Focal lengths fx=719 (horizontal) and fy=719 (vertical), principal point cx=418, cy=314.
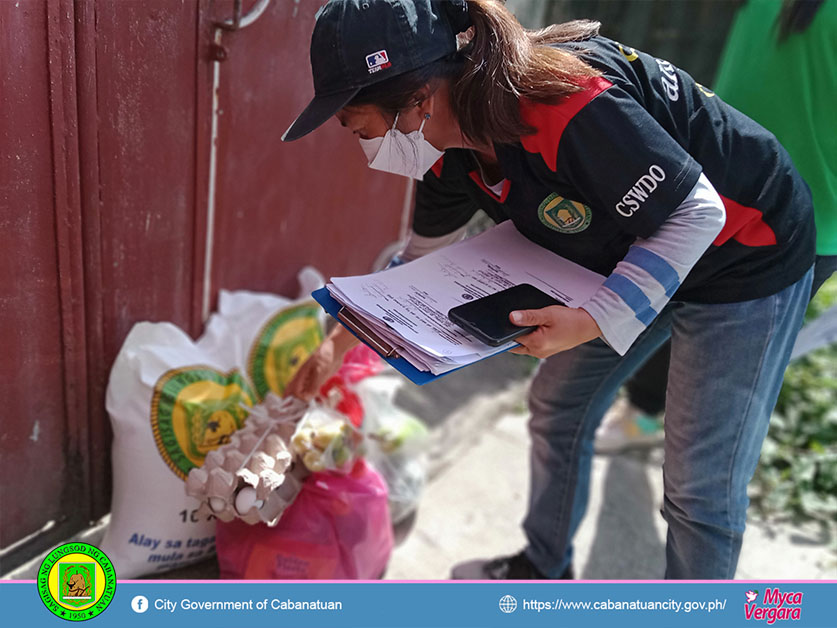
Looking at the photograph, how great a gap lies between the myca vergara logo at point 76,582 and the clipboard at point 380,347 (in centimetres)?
73

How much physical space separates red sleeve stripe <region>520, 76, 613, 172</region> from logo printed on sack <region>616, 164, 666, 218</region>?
14 cm

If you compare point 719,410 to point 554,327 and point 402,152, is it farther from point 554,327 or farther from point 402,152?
point 402,152

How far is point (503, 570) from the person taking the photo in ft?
7.01

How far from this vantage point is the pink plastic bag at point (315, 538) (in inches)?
71.9

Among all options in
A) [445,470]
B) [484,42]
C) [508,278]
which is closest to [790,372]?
[445,470]

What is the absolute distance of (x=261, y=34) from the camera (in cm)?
198

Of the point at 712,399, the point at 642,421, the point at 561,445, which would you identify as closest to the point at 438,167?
the point at 712,399

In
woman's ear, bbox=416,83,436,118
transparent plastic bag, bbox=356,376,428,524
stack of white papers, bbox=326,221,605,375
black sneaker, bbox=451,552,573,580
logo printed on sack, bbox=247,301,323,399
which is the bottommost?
black sneaker, bbox=451,552,573,580

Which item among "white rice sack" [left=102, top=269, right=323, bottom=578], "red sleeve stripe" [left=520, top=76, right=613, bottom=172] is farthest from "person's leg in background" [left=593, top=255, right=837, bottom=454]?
"red sleeve stripe" [left=520, top=76, right=613, bottom=172]

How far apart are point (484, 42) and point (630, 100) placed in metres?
0.27

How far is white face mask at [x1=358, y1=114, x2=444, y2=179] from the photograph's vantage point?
1.36 metres
